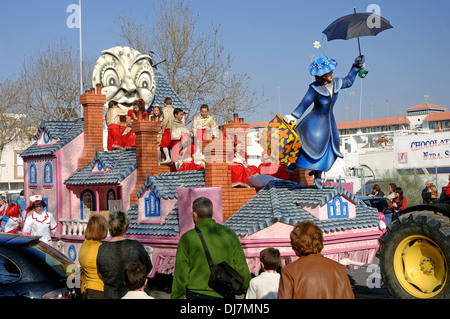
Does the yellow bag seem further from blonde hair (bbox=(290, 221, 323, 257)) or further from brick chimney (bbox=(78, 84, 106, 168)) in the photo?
blonde hair (bbox=(290, 221, 323, 257))

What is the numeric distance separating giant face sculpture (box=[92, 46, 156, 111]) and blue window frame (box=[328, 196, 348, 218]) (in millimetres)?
8327

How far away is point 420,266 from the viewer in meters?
7.71

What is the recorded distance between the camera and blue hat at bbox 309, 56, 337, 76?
452 inches

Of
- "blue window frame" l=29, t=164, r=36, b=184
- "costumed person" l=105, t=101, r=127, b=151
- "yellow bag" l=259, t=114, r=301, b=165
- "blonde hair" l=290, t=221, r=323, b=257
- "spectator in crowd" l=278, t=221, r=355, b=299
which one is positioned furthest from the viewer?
"blue window frame" l=29, t=164, r=36, b=184

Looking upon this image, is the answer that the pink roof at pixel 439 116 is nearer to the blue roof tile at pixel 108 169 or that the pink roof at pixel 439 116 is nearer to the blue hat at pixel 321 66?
the blue roof tile at pixel 108 169

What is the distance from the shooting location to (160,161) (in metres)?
15.5

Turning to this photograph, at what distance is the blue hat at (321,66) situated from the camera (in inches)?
452

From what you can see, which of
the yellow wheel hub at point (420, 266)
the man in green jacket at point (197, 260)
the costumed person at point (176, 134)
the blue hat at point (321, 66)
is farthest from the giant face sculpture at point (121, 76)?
the man in green jacket at point (197, 260)

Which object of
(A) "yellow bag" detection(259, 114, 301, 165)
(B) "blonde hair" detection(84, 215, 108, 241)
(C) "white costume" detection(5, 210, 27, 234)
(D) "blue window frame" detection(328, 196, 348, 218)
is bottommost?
(C) "white costume" detection(5, 210, 27, 234)

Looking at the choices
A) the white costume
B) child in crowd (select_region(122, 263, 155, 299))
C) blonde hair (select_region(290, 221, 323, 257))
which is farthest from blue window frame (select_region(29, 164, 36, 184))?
blonde hair (select_region(290, 221, 323, 257))

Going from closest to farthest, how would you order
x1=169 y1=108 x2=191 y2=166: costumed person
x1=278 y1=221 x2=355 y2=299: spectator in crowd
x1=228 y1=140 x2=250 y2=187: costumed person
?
x1=278 y1=221 x2=355 y2=299: spectator in crowd, x1=228 y1=140 x2=250 y2=187: costumed person, x1=169 y1=108 x2=191 y2=166: costumed person
